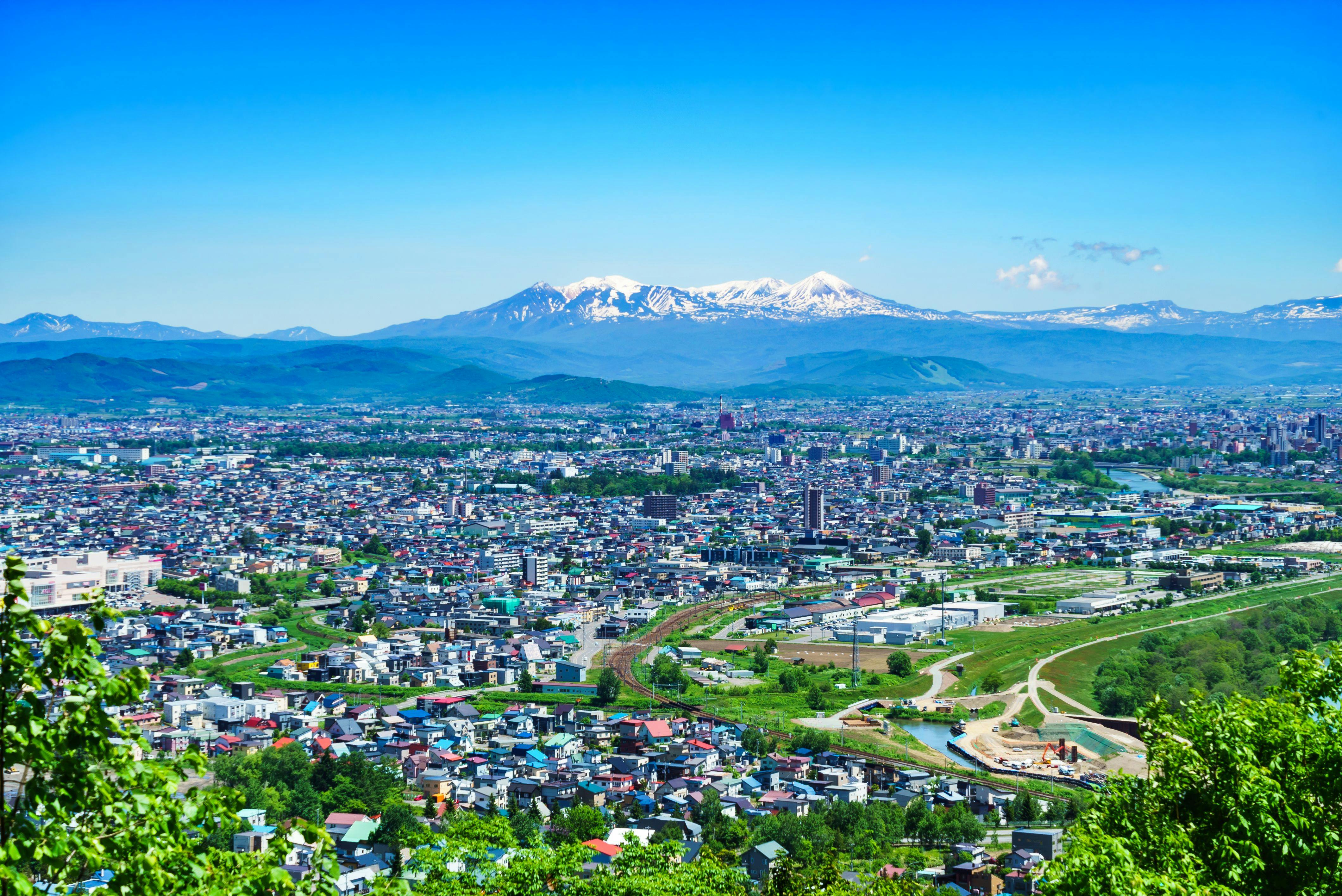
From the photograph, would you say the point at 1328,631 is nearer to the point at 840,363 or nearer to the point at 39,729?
the point at 39,729

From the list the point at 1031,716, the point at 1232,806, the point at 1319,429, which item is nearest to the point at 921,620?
the point at 1031,716

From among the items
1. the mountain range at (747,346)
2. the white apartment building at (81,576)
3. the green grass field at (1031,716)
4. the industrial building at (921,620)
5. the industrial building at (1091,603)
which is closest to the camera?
the green grass field at (1031,716)

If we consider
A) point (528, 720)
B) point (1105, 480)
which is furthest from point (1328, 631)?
point (1105, 480)

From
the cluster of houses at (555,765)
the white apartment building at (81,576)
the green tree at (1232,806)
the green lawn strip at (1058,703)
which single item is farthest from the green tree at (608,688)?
the green tree at (1232,806)

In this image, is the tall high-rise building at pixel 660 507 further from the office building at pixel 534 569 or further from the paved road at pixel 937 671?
the paved road at pixel 937 671

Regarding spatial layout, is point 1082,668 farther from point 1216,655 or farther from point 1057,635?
point 1057,635

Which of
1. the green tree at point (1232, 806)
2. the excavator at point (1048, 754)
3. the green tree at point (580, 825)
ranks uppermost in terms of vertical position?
the green tree at point (1232, 806)

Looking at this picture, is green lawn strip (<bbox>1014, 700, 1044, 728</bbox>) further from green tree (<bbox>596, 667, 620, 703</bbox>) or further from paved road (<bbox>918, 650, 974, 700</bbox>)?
green tree (<bbox>596, 667, 620, 703</bbox>)
